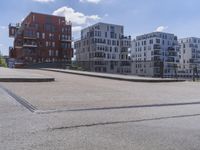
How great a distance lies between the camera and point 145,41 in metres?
A: 102

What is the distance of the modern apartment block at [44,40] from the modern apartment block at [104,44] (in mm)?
11764

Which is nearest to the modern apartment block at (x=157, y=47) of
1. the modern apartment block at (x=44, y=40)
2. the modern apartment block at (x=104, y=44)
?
the modern apartment block at (x=104, y=44)

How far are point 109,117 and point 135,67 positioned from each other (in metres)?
80.9

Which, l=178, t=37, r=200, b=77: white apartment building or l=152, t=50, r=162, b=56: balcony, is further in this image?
l=178, t=37, r=200, b=77: white apartment building

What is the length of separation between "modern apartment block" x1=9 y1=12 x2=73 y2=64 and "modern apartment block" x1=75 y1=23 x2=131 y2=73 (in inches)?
463

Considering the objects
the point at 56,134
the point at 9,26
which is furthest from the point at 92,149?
the point at 9,26

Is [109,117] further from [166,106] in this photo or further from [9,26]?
[9,26]

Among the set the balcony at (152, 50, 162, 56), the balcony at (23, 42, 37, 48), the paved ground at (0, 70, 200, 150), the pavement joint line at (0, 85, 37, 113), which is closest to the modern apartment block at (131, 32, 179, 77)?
the balcony at (152, 50, 162, 56)

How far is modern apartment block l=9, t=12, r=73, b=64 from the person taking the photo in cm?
7156

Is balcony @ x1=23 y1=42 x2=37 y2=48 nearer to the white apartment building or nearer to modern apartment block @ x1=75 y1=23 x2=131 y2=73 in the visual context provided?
modern apartment block @ x1=75 y1=23 x2=131 y2=73

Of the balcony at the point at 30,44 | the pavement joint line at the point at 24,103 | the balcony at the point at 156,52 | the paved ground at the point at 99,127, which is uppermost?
the balcony at the point at 30,44

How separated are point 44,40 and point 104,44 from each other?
24.1m

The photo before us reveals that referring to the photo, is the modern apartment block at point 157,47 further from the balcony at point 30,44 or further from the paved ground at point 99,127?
the paved ground at point 99,127

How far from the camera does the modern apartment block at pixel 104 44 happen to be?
90.3 metres
